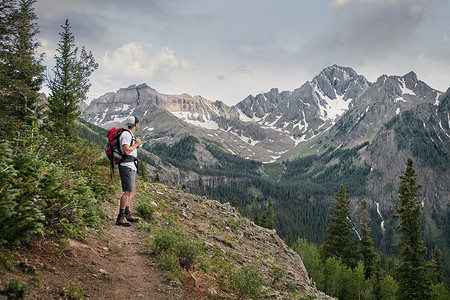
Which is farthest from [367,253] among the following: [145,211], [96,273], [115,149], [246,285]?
[96,273]

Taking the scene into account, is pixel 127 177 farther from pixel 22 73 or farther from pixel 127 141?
pixel 22 73

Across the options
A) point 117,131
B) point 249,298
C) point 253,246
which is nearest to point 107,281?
point 249,298

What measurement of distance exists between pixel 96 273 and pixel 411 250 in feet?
91.8

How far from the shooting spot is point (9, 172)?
4348 millimetres

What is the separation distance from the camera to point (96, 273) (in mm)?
5520

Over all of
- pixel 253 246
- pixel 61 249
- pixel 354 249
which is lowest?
pixel 354 249

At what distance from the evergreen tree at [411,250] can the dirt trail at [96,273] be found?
84.2 ft

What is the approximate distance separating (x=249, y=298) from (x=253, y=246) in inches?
322

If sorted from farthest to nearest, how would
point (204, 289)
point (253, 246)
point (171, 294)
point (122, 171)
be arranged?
point (253, 246), point (122, 171), point (204, 289), point (171, 294)

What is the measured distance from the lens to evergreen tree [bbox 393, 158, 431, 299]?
23.2 metres

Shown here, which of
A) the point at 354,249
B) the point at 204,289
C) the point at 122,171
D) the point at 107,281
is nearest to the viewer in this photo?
the point at 107,281

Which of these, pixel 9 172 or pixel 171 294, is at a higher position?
pixel 9 172

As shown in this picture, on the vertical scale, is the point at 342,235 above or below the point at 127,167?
below

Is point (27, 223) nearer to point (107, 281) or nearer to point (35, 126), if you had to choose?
point (107, 281)
